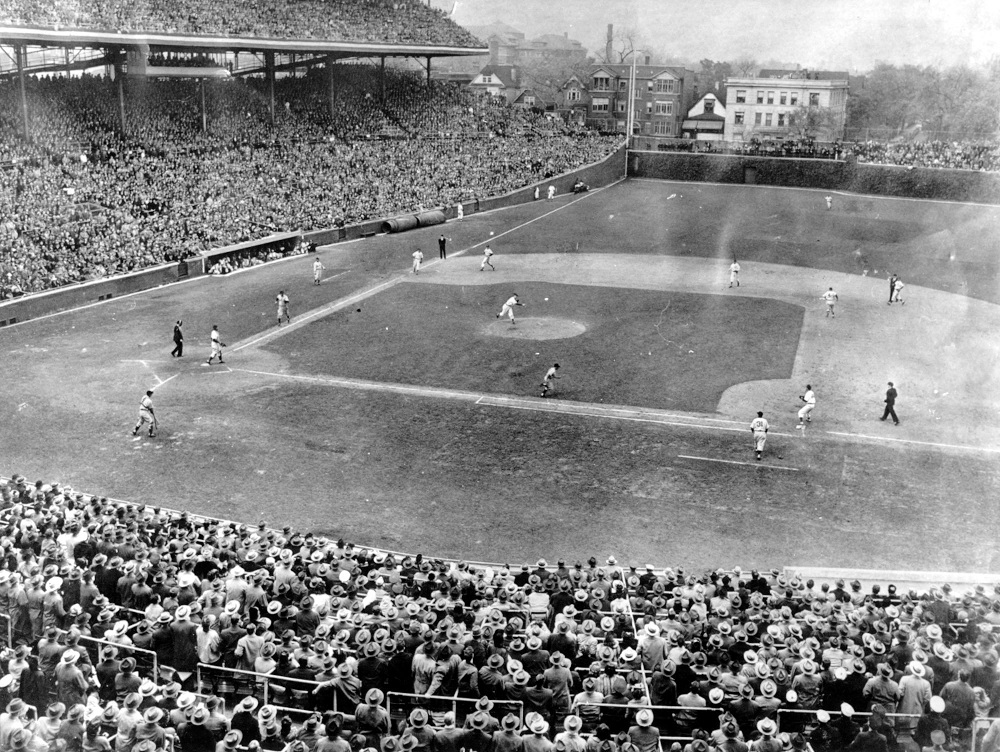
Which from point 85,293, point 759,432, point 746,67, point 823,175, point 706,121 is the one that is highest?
point 746,67

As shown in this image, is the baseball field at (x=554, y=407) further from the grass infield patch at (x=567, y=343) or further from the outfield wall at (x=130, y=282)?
the outfield wall at (x=130, y=282)

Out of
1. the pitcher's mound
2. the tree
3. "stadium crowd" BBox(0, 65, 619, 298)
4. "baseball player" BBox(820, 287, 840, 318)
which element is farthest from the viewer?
the tree

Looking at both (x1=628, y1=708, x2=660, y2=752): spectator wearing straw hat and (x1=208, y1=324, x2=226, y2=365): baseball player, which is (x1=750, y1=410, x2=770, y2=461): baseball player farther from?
(x1=208, y1=324, x2=226, y2=365): baseball player

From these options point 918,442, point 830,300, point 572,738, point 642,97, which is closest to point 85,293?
point 830,300

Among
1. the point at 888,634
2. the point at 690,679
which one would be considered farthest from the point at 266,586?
the point at 888,634

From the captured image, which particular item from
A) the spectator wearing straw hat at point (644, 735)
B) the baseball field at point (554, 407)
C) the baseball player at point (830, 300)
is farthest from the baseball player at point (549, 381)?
the spectator wearing straw hat at point (644, 735)

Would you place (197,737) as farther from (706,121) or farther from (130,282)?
(706,121)

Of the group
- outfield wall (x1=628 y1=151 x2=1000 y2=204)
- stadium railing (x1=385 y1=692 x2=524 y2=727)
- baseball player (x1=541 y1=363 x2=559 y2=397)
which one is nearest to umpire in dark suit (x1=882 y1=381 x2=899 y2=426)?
baseball player (x1=541 y1=363 x2=559 y2=397)
